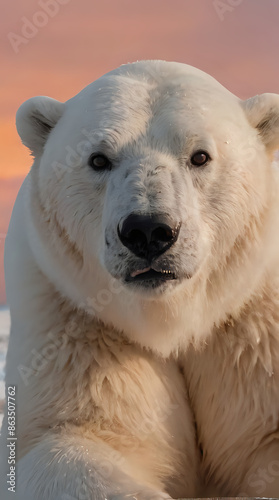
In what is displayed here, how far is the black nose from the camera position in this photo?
9.02 feet

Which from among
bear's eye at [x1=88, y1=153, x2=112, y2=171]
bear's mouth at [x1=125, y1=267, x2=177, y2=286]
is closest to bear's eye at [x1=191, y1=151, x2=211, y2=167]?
bear's eye at [x1=88, y1=153, x2=112, y2=171]

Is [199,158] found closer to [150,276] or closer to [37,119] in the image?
[150,276]

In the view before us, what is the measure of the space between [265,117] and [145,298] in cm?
105

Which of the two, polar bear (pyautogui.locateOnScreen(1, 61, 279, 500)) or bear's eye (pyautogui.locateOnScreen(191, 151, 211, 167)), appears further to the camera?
bear's eye (pyautogui.locateOnScreen(191, 151, 211, 167))

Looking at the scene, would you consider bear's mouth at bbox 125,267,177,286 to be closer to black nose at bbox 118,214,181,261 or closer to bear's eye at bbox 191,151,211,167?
black nose at bbox 118,214,181,261

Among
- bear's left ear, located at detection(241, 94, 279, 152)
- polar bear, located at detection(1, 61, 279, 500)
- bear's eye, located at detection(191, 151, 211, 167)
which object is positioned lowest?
polar bear, located at detection(1, 61, 279, 500)

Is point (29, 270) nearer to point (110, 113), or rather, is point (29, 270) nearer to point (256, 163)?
point (110, 113)

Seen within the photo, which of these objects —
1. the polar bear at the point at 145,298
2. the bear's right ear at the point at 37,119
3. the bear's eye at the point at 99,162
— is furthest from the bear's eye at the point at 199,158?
the bear's right ear at the point at 37,119

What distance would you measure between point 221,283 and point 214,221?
30cm

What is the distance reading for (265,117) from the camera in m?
3.45

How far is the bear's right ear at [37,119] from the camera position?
349 cm

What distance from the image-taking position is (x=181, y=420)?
355 centimetres

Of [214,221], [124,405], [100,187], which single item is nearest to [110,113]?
[100,187]

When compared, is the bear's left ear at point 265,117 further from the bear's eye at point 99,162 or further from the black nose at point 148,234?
the black nose at point 148,234
